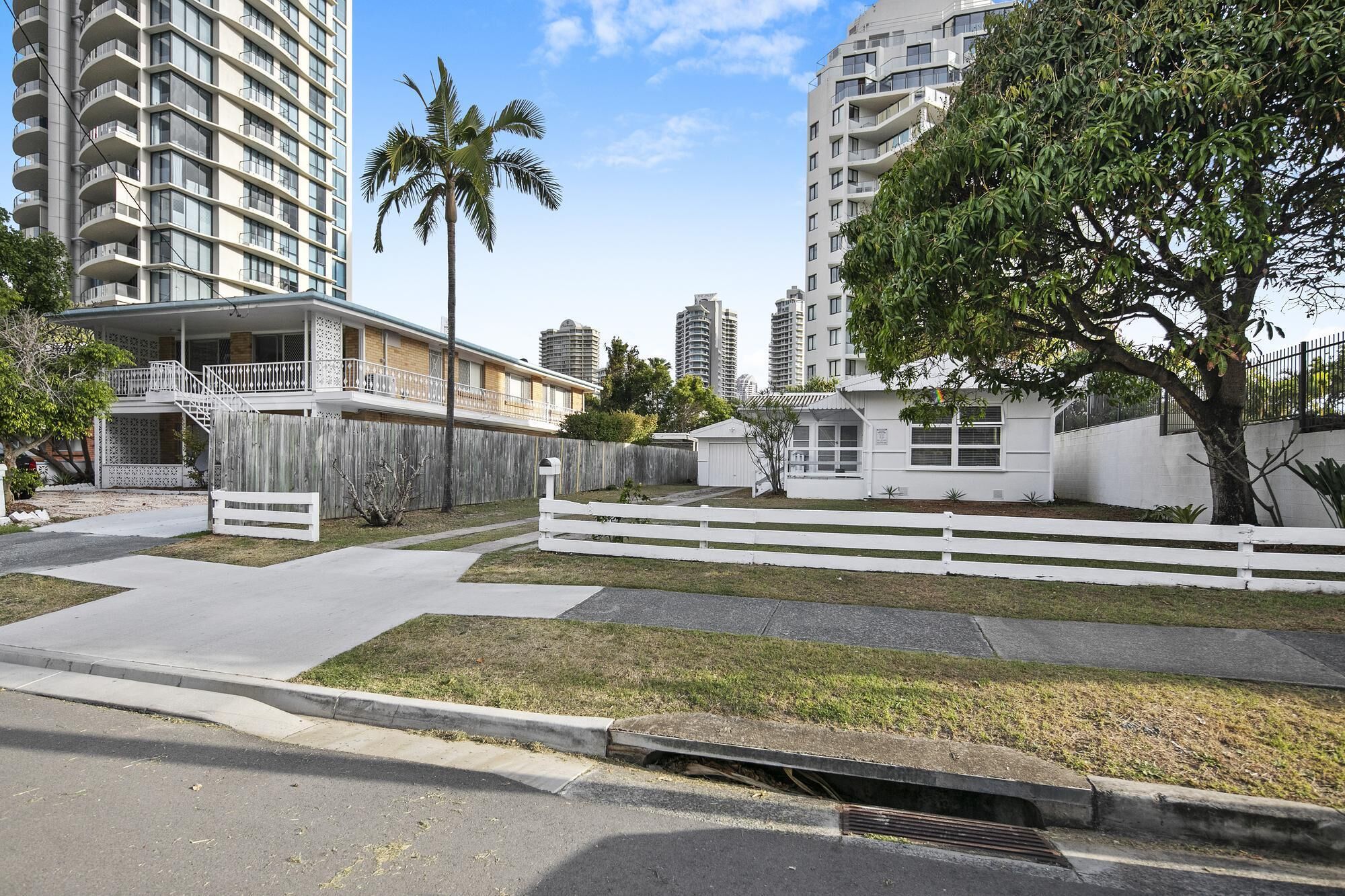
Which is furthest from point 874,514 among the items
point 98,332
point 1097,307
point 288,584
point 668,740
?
point 98,332

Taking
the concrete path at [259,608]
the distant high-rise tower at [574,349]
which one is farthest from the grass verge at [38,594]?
the distant high-rise tower at [574,349]

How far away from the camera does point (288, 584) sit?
334 inches

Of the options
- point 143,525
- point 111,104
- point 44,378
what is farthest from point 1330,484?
point 111,104

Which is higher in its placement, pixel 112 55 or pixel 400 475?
pixel 112 55

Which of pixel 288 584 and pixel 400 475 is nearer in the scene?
pixel 288 584

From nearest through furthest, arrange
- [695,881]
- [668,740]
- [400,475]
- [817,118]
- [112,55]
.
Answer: [695,881] → [668,740] → [400,475] → [112,55] → [817,118]

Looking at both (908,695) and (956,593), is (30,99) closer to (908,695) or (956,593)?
(956,593)

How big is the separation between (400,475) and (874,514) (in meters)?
12.0

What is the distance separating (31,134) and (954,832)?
202 ft

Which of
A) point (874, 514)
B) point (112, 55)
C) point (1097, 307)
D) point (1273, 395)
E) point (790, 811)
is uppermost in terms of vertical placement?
point (112, 55)

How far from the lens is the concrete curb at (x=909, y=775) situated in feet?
11.1

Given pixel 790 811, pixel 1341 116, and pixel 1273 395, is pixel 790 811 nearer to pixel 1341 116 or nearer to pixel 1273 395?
pixel 1341 116

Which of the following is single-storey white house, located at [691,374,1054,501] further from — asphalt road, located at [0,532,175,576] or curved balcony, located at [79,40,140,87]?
curved balcony, located at [79,40,140,87]

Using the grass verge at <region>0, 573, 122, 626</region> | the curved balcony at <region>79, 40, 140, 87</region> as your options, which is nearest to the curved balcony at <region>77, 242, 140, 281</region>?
the curved balcony at <region>79, 40, 140, 87</region>
